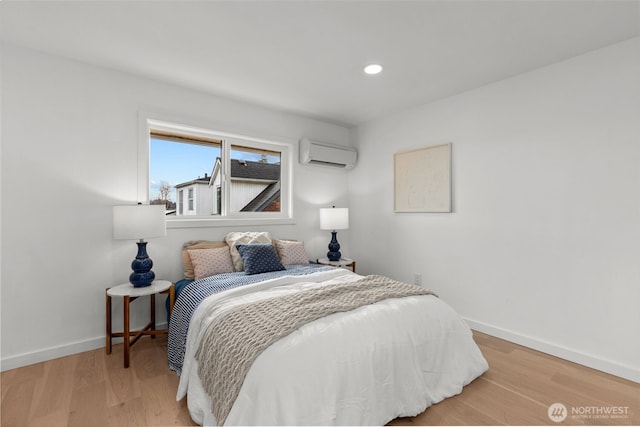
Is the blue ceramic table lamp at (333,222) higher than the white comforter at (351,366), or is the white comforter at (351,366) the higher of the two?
the blue ceramic table lamp at (333,222)

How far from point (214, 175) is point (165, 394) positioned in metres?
2.21

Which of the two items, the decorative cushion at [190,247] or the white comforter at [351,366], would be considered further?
the decorative cushion at [190,247]

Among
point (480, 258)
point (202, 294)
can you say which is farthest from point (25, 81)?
point (480, 258)

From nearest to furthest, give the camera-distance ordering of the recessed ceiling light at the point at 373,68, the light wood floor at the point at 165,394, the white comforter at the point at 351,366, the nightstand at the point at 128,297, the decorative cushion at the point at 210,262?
the white comforter at the point at 351,366 → the light wood floor at the point at 165,394 → the nightstand at the point at 128,297 → the recessed ceiling light at the point at 373,68 → the decorative cushion at the point at 210,262

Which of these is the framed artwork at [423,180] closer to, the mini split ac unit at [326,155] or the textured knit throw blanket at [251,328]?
the mini split ac unit at [326,155]

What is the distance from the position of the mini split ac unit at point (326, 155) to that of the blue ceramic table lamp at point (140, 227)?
1875 millimetres

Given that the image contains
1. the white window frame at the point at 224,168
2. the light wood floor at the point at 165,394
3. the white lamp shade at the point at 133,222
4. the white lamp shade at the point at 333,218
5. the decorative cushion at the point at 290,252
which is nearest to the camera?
the light wood floor at the point at 165,394

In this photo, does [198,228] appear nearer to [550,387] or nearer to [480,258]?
[480,258]

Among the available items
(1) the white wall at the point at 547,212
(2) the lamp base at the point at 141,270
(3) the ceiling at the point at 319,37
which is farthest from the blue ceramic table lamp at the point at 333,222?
(2) the lamp base at the point at 141,270

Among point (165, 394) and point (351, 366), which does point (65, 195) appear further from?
point (351, 366)

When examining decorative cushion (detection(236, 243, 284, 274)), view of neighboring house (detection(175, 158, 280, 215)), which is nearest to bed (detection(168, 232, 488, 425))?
decorative cushion (detection(236, 243, 284, 274))

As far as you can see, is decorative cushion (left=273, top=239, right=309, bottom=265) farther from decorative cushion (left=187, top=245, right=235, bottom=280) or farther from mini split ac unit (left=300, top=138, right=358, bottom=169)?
mini split ac unit (left=300, top=138, right=358, bottom=169)

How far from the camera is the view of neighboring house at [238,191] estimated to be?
130 inches

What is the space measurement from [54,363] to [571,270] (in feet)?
13.7
